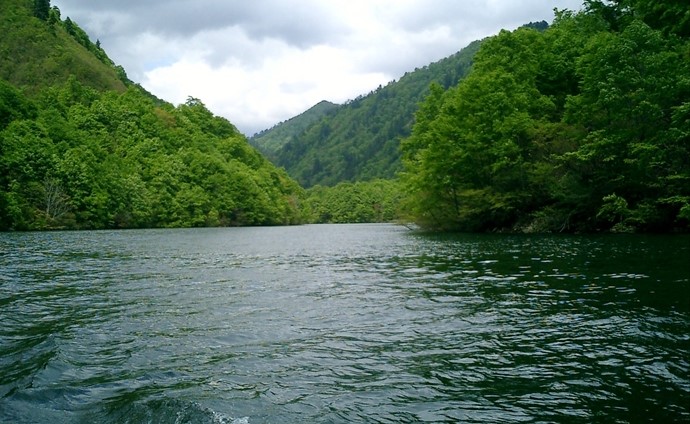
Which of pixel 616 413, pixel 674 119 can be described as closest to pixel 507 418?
pixel 616 413

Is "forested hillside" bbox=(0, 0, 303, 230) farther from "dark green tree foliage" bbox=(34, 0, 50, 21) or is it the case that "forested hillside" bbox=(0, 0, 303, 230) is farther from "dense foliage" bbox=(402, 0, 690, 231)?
"dense foliage" bbox=(402, 0, 690, 231)

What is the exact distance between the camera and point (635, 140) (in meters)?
37.5

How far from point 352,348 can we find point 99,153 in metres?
99.4

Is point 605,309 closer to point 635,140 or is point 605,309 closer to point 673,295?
point 673,295

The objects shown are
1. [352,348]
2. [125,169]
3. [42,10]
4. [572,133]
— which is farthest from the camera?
[42,10]

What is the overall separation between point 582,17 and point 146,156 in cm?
9439

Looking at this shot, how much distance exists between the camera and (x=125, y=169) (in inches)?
4016

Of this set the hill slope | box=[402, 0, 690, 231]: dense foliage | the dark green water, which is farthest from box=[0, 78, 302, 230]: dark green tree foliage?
the dark green water

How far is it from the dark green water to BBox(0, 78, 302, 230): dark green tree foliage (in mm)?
61082

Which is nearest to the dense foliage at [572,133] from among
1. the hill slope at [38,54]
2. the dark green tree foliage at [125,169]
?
the dark green tree foliage at [125,169]

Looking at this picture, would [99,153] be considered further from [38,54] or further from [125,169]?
[38,54]

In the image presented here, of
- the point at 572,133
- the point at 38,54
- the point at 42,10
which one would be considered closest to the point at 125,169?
the point at 38,54

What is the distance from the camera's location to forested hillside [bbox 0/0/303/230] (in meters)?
73.9

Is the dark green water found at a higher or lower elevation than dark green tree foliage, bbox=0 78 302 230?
lower
